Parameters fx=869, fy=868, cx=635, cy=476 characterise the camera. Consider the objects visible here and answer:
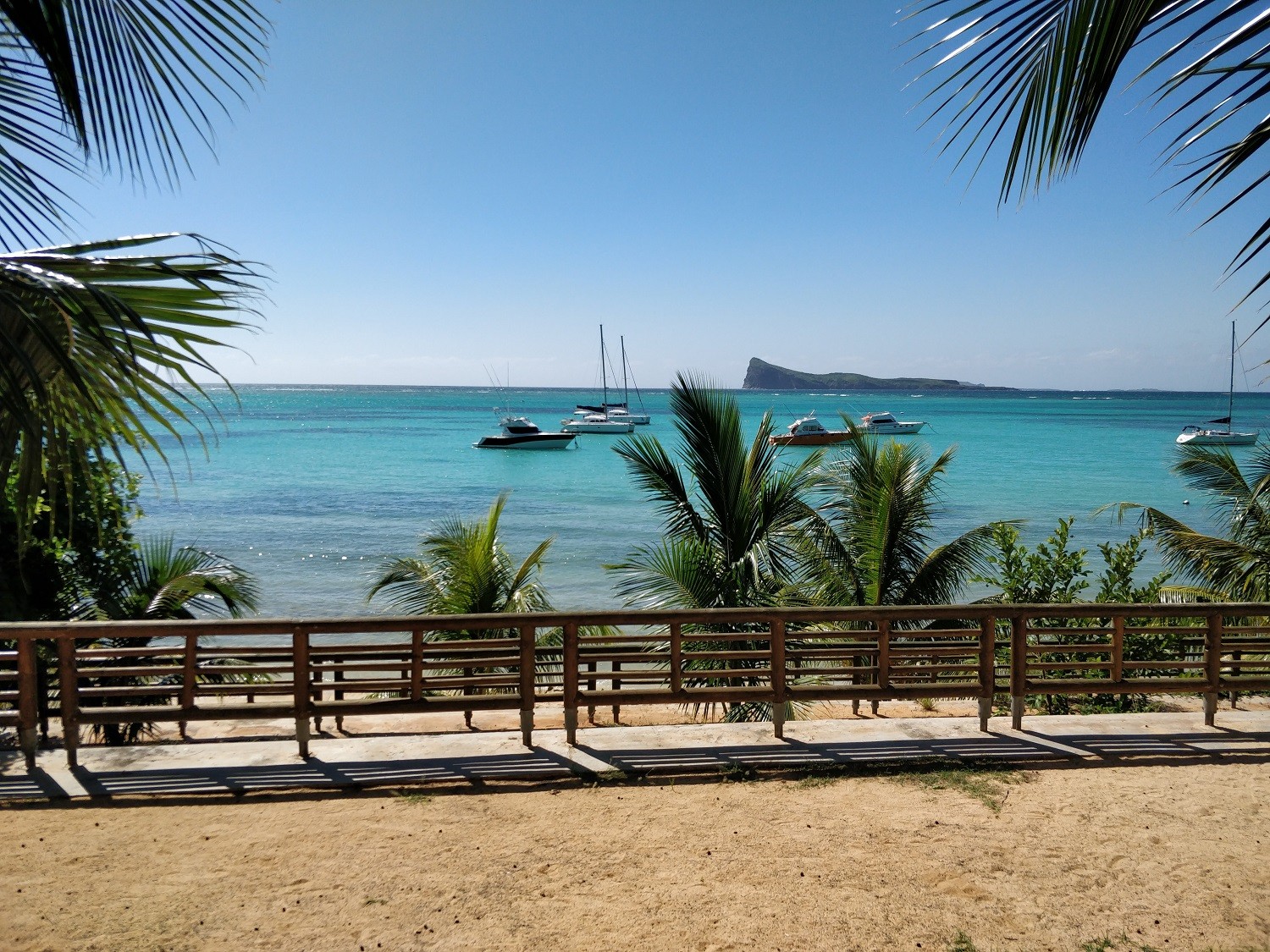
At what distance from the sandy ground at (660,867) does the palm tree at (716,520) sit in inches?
107

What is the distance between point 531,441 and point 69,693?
186 ft

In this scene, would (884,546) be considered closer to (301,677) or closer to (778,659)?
(778,659)

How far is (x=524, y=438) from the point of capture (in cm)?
6181

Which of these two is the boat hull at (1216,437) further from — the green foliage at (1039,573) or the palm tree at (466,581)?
the palm tree at (466,581)

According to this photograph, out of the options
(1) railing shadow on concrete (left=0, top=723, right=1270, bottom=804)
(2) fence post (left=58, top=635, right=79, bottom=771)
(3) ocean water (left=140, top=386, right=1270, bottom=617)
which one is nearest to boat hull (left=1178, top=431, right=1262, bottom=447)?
(3) ocean water (left=140, top=386, right=1270, bottom=617)

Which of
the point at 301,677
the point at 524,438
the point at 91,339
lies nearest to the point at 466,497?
the point at 524,438

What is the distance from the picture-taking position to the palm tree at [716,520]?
27.1 feet

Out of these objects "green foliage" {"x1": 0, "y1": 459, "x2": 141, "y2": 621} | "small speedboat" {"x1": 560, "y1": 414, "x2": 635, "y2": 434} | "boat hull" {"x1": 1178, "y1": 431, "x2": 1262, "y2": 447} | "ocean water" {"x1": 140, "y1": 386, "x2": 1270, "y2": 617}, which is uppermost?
"small speedboat" {"x1": 560, "y1": 414, "x2": 635, "y2": 434}

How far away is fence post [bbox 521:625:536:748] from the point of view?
5.98m

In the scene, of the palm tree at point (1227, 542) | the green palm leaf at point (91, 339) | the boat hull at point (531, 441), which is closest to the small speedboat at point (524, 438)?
the boat hull at point (531, 441)

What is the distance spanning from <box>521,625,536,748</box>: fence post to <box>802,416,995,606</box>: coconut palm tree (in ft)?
12.4

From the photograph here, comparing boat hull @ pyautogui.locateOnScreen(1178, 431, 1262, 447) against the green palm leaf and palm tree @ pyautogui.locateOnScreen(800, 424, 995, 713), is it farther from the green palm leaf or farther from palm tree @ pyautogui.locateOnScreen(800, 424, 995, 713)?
the green palm leaf

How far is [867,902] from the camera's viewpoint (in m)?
4.16

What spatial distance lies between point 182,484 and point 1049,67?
161ft
